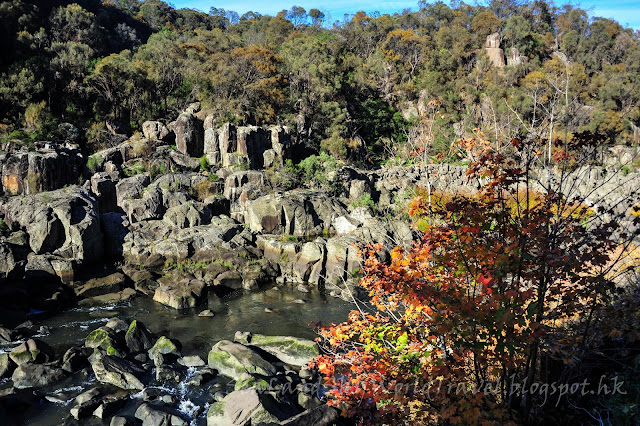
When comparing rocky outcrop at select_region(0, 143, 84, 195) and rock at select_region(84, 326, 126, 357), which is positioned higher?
rocky outcrop at select_region(0, 143, 84, 195)

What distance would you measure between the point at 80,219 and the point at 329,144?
25.9 m

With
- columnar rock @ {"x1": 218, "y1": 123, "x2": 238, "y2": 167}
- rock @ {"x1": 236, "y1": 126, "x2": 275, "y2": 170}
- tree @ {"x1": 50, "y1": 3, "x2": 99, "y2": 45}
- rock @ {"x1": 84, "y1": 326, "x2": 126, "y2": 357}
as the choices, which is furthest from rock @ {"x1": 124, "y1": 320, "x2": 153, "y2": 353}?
tree @ {"x1": 50, "y1": 3, "x2": 99, "y2": 45}

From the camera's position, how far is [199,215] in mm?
29734

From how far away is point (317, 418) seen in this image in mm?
9594

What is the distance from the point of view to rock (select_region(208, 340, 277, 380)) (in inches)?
538

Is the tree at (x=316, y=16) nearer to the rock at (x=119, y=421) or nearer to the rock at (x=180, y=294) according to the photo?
the rock at (x=180, y=294)

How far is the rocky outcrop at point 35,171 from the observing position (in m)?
28.5

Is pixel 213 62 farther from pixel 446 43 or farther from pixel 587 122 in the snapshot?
pixel 587 122

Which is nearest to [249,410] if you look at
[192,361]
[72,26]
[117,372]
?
[192,361]

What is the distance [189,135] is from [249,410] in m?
32.3

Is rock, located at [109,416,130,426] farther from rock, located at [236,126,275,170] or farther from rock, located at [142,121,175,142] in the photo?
rock, located at [142,121,175,142]

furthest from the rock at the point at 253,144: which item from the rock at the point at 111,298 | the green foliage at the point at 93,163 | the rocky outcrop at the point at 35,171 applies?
the rock at the point at 111,298

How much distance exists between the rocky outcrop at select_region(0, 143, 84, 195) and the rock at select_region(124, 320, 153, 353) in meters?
18.8

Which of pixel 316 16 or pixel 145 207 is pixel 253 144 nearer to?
pixel 145 207
